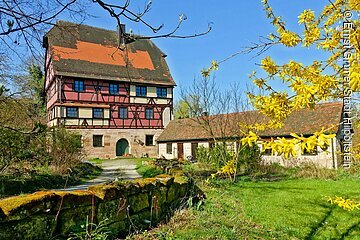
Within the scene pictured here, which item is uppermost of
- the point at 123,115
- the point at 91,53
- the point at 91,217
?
the point at 91,53

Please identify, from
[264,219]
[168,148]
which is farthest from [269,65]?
[168,148]

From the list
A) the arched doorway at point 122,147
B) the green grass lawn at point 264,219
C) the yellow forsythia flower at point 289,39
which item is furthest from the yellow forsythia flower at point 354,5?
the arched doorway at point 122,147

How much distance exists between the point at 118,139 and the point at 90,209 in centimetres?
2573

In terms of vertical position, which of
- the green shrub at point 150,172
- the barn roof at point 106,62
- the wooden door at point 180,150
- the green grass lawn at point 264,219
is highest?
the barn roof at point 106,62

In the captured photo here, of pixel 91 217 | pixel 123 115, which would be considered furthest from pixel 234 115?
pixel 123 115

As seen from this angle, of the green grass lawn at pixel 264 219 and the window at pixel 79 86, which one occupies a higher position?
the window at pixel 79 86

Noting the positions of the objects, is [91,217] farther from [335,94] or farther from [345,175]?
[345,175]

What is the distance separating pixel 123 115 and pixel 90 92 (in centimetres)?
391

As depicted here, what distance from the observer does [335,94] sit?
2.64m

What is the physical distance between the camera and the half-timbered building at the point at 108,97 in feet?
89.6

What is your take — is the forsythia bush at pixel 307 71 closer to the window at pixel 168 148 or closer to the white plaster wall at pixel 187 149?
the white plaster wall at pixel 187 149

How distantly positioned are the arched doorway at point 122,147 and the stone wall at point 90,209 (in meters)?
23.8

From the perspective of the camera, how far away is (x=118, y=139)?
29.8 metres

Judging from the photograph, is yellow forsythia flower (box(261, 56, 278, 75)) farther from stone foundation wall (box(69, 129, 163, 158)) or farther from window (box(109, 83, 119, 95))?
window (box(109, 83, 119, 95))
